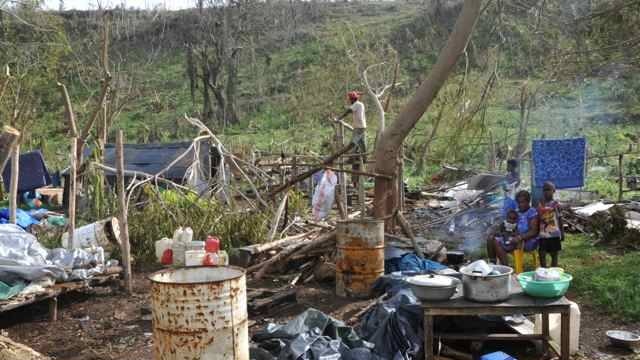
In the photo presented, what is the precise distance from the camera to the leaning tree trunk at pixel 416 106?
8211 millimetres

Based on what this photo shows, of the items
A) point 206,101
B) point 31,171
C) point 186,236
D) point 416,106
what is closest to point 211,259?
point 186,236

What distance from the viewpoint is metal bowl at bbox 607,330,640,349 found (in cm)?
526

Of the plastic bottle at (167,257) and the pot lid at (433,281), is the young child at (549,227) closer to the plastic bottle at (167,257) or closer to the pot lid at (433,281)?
the pot lid at (433,281)

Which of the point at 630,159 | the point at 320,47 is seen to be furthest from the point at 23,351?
the point at 320,47

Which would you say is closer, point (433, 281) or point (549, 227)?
point (433, 281)

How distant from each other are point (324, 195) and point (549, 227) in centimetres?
381

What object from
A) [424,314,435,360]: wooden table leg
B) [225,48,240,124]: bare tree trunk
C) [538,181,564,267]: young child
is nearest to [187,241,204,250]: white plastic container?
[424,314,435,360]: wooden table leg

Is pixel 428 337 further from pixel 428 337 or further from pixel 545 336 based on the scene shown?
pixel 545 336

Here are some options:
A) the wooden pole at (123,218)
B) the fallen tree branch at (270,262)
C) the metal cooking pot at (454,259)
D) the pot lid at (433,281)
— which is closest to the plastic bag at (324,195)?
the fallen tree branch at (270,262)

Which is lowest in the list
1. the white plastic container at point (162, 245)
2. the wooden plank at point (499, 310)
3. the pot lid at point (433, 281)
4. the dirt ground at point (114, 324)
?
the dirt ground at point (114, 324)

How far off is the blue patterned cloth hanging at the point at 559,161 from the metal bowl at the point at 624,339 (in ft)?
17.4

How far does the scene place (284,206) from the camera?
29.7 feet

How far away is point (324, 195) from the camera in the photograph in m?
9.98

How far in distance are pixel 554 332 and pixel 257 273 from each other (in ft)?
11.6
